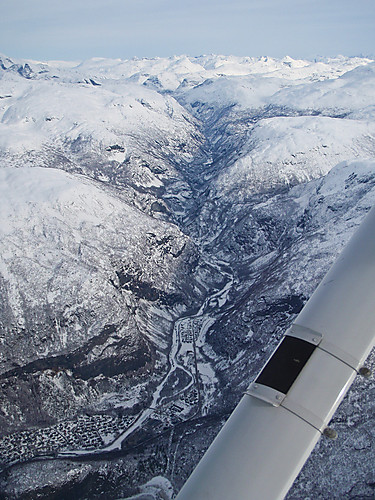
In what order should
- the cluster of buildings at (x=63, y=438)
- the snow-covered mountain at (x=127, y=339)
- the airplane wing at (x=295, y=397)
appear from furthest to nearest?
the cluster of buildings at (x=63, y=438) → the snow-covered mountain at (x=127, y=339) → the airplane wing at (x=295, y=397)

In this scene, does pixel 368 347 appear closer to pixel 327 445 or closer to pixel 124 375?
pixel 327 445

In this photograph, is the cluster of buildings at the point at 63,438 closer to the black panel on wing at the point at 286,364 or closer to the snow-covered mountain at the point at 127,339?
the snow-covered mountain at the point at 127,339

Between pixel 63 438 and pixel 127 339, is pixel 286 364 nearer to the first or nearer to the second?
pixel 63 438

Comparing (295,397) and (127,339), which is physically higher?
(295,397)

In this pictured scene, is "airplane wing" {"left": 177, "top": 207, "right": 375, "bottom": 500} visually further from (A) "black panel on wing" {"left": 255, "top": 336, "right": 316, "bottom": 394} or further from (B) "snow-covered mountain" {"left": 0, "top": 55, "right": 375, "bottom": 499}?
(B) "snow-covered mountain" {"left": 0, "top": 55, "right": 375, "bottom": 499}

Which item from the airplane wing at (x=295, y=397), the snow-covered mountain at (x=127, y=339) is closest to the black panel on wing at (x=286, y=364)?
the airplane wing at (x=295, y=397)

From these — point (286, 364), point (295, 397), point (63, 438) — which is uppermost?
point (286, 364)

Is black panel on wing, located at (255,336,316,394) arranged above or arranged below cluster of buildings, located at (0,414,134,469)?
above

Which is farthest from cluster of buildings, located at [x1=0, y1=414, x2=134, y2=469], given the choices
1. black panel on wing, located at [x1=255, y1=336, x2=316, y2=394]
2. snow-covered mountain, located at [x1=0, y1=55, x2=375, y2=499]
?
black panel on wing, located at [x1=255, y1=336, x2=316, y2=394]

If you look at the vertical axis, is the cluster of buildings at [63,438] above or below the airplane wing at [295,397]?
below

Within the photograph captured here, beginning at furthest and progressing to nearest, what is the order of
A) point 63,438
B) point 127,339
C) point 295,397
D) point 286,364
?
point 127,339 → point 63,438 → point 286,364 → point 295,397

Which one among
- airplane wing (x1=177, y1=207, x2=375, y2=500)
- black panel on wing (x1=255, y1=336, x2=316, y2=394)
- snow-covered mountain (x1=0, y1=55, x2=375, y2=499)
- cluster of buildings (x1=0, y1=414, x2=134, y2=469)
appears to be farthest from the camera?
cluster of buildings (x1=0, y1=414, x2=134, y2=469)

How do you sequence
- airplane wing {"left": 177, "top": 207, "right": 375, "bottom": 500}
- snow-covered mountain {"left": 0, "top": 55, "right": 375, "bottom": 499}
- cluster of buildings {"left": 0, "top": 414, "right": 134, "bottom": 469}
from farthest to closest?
1. cluster of buildings {"left": 0, "top": 414, "right": 134, "bottom": 469}
2. snow-covered mountain {"left": 0, "top": 55, "right": 375, "bottom": 499}
3. airplane wing {"left": 177, "top": 207, "right": 375, "bottom": 500}

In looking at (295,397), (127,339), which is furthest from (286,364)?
(127,339)
